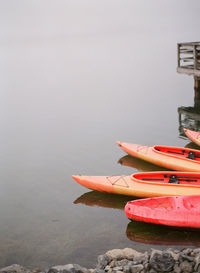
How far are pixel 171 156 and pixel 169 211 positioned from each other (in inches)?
126

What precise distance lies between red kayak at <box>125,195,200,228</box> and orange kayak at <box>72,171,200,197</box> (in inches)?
19.3

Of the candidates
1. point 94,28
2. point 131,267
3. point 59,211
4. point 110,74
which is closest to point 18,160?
point 59,211

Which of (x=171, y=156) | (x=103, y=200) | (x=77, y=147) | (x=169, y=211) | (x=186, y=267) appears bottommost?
(x=103, y=200)

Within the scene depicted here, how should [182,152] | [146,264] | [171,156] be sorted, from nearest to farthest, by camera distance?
[146,264] → [171,156] → [182,152]

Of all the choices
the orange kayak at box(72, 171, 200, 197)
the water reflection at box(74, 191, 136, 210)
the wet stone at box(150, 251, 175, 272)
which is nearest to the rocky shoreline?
the wet stone at box(150, 251, 175, 272)

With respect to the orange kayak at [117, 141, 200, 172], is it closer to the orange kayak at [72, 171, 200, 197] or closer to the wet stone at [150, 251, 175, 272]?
the orange kayak at [72, 171, 200, 197]

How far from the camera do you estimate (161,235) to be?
730cm

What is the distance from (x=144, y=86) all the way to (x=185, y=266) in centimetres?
2130

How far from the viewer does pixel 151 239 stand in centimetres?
726

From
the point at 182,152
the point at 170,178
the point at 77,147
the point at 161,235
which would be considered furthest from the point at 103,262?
the point at 77,147

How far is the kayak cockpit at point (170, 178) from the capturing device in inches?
336

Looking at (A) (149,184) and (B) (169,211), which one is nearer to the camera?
(B) (169,211)

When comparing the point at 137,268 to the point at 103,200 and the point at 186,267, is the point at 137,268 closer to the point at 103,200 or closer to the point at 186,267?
the point at 186,267

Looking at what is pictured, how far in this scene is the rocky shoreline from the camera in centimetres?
539
